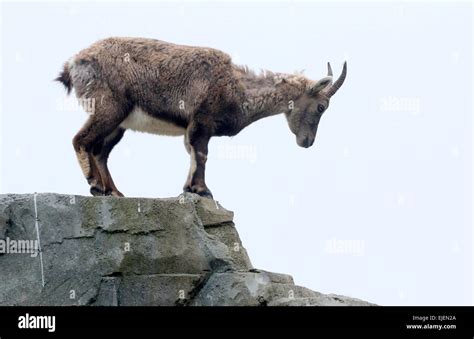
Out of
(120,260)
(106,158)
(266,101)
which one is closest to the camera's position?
(120,260)

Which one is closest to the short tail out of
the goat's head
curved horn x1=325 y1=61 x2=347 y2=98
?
the goat's head

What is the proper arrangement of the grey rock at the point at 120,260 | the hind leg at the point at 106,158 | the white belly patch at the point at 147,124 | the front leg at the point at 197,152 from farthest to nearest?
the front leg at the point at 197,152 → the white belly patch at the point at 147,124 → the hind leg at the point at 106,158 → the grey rock at the point at 120,260

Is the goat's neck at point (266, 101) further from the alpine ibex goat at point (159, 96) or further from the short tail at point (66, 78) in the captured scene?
the short tail at point (66, 78)

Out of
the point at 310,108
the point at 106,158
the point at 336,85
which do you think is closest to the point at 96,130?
the point at 106,158

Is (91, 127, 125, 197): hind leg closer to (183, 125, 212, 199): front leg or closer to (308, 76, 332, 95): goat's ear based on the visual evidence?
(183, 125, 212, 199): front leg

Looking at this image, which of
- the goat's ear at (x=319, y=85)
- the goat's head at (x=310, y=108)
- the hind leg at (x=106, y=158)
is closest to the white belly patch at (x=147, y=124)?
the hind leg at (x=106, y=158)

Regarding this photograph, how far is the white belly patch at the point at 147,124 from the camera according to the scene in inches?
647

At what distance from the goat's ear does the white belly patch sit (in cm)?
229

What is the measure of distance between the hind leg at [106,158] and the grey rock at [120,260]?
133 centimetres

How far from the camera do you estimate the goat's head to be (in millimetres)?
18016

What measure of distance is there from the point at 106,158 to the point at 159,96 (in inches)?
47.4

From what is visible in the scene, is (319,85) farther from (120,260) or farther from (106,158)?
(120,260)

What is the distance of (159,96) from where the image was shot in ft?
54.3
